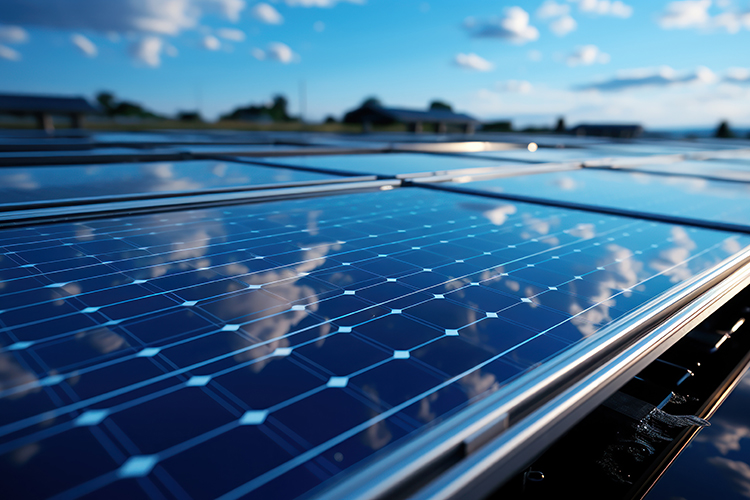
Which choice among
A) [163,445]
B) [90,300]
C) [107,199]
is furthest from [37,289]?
[107,199]

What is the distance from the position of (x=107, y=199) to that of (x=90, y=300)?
4.37 meters

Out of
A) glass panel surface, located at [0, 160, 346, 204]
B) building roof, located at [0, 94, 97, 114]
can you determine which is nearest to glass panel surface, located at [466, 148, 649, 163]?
glass panel surface, located at [0, 160, 346, 204]

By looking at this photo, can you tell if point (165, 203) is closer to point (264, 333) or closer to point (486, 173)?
point (264, 333)

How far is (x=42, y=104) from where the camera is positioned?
138 ft

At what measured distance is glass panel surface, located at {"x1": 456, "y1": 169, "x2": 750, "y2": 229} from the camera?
910cm

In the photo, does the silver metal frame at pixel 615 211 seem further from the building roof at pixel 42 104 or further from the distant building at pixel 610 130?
the distant building at pixel 610 130

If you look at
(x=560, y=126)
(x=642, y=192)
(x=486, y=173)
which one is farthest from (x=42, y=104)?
(x=560, y=126)

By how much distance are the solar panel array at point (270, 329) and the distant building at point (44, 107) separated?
138ft

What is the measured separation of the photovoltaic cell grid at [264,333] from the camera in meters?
2.25

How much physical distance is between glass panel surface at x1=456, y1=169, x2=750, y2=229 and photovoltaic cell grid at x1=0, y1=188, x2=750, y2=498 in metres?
2.46

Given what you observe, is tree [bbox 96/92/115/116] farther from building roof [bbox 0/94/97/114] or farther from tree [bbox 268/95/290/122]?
building roof [bbox 0/94/97/114]

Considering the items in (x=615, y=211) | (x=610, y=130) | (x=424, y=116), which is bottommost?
(x=615, y=211)

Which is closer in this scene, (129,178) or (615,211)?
(615,211)

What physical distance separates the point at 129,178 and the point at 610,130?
70.0 m
